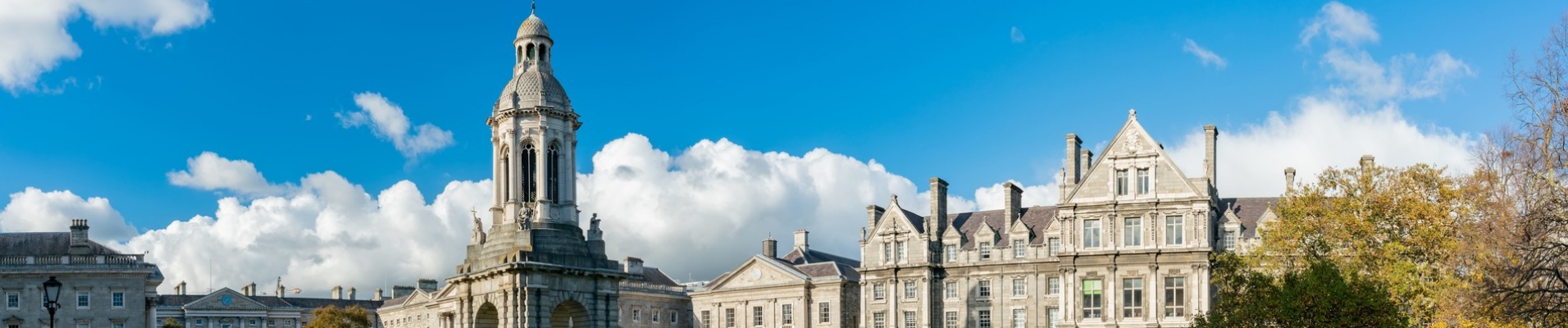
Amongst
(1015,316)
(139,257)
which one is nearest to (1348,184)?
(1015,316)

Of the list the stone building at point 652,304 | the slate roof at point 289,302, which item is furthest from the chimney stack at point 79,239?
the slate roof at point 289,302

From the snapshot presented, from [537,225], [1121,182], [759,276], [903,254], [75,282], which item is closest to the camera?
[537,225]

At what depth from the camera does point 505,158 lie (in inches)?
1866

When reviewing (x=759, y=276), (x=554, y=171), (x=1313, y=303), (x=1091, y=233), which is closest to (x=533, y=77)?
(x=554, y=171)

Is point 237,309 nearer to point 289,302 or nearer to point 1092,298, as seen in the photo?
point 289,302

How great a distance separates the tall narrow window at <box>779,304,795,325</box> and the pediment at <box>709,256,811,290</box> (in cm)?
141

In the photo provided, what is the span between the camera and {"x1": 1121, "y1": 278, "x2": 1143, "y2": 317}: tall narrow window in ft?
206

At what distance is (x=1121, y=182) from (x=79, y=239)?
5490 centimetres

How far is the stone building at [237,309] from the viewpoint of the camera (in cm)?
12625

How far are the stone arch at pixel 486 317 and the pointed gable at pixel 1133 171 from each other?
29.3 meters

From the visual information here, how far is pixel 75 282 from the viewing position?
74.1m

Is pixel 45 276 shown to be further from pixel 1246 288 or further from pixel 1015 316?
pixel 1246 288

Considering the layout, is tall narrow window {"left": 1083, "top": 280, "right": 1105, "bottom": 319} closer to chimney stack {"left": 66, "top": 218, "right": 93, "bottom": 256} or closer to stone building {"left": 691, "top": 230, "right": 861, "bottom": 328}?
stone building {"left": 691, "top": 230, "right": 861, "bottom": 328}

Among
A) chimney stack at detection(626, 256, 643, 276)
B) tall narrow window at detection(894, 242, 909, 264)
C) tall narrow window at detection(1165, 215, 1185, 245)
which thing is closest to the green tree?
chimney stack at detection(626, 256, 643, 276)
